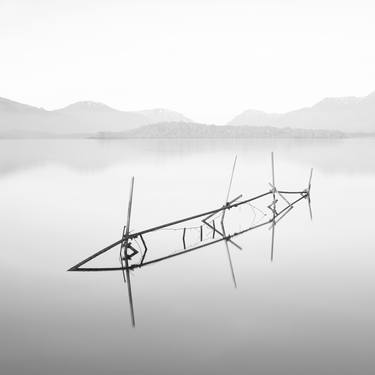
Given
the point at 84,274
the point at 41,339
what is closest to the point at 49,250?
the point at 84,274

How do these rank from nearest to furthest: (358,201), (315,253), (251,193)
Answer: (315,253), (358,201), (251,193)

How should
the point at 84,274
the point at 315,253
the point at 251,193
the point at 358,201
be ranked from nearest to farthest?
the point at 84,274 < the point at 315,253 < the point at 358,201 < the point at 251,193

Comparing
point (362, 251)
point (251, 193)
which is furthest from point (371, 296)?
point (251, 193)

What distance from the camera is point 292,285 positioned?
11055mm

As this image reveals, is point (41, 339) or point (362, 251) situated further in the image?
point (362, 251)

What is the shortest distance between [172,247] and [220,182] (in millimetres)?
26668

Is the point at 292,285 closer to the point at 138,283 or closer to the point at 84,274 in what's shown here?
the point at 138,283

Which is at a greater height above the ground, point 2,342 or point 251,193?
point 2,342

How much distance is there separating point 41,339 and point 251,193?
2651cm

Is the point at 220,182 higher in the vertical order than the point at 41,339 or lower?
A: lower

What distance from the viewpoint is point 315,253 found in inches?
563

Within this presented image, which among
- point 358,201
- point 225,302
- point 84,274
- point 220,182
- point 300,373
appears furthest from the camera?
point 220,182

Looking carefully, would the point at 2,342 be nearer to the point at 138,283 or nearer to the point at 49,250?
the point at 138,283

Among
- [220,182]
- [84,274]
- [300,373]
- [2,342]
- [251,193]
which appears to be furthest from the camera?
[220,182]
